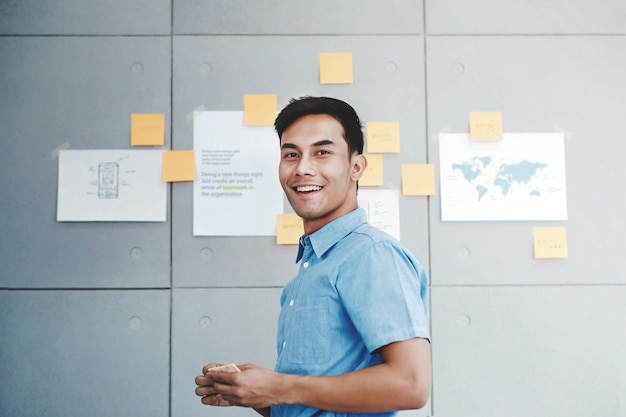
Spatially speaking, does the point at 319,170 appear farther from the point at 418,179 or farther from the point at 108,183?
the point at 108,183

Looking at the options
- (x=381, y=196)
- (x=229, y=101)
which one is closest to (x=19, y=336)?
(x=229, y=101)

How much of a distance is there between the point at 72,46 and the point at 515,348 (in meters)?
1.68

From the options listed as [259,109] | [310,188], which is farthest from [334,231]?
[259,109]

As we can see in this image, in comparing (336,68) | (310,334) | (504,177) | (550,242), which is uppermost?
(336,68)

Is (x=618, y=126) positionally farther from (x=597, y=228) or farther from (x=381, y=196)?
(x=381, y=196)

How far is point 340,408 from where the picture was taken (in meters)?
0.85

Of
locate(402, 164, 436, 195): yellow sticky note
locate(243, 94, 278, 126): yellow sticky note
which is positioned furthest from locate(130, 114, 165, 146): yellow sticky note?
locate(402, 164, 436, 195): yellow sticky note

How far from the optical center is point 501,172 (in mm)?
1682

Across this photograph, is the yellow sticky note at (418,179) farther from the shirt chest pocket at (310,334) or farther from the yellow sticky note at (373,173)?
the shirt chest pocket at (310,334)

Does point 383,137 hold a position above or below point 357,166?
above

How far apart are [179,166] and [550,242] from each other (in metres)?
1.18

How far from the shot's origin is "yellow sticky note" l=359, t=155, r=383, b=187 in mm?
1655

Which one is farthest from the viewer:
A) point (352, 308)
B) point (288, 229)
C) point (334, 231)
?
point (288, 229)

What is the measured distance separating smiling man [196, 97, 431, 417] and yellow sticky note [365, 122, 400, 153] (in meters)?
0.59
